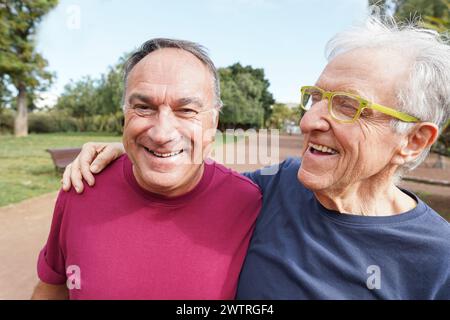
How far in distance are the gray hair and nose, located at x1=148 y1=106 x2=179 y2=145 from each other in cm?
88

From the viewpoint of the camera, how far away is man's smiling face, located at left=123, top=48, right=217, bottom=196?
1.62m

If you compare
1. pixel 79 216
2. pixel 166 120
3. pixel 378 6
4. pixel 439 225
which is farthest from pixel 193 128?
pixel 378 6

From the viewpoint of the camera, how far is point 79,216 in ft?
5.51

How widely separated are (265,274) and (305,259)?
0.62ft

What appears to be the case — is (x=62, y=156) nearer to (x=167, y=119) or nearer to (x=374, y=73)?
(x=167, y=119)

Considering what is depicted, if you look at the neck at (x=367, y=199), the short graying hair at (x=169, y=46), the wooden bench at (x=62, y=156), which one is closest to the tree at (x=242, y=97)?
the wooden bench at (x=62, y=156)

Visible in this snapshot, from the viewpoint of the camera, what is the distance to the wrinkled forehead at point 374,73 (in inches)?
58.7

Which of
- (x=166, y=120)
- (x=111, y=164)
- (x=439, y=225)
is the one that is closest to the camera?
(x=439, y=225)

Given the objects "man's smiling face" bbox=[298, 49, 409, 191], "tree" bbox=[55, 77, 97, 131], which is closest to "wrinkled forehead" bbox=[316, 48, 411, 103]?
"man's smiling face" bbox=[298, 49, 409, 191]

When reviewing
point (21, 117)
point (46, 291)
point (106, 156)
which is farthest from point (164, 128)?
point (21, 117)

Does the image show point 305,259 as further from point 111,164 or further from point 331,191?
point 111,164

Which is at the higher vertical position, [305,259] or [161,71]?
[161,71]

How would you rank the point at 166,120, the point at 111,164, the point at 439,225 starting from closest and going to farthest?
the point at 439,225 < the point at 166,120 < the point at 111,164

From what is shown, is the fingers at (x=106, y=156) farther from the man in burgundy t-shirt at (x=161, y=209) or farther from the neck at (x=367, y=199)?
the neck at (x=367, y=199)
